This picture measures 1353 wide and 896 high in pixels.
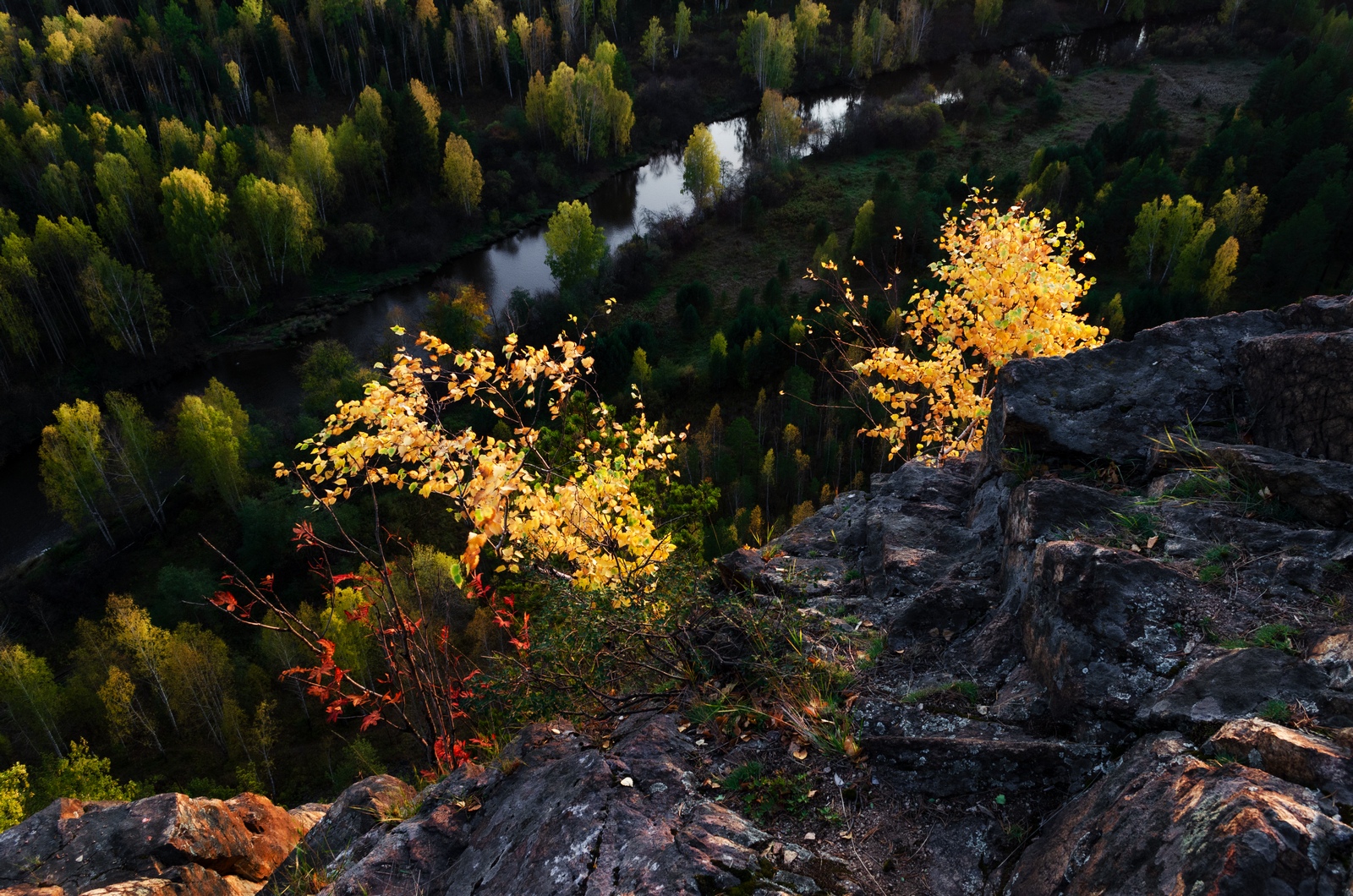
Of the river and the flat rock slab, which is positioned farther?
the river

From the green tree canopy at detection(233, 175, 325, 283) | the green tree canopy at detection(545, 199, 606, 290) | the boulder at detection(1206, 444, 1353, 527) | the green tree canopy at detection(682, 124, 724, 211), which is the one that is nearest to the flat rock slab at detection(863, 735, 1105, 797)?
the boulder at detection(1206, 444, 1353, 527)

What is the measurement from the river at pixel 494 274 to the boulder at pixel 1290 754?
47.0m

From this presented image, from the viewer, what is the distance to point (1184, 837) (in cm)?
348

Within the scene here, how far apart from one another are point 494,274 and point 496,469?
186 feet

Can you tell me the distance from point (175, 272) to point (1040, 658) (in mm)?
65063

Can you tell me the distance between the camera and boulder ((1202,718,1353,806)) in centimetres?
346

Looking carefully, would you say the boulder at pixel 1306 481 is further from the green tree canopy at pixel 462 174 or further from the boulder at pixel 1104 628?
the green tree canopy at pixel 462 174

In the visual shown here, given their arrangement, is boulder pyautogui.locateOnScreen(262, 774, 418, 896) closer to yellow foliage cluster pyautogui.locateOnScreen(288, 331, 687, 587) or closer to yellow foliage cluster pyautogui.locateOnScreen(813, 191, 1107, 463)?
yellow foliage cluster pyautogui.locateOnScreen(288, 331, 687, 587)

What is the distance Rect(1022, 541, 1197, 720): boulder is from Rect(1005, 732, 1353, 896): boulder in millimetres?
486

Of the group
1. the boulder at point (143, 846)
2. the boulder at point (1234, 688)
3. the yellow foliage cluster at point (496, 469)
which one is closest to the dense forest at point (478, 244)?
the yellow foliage cluster at point (496, 469)

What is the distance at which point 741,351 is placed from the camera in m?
42.1

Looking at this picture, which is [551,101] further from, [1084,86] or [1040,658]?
[1040,658]

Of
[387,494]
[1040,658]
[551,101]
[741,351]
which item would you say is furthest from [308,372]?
[1040,658]

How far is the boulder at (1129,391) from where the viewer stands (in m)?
7.52
